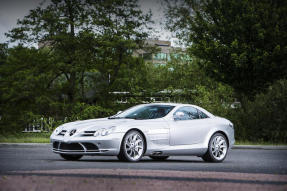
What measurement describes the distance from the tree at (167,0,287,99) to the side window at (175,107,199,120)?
15434mm

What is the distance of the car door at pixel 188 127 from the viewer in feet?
41.3

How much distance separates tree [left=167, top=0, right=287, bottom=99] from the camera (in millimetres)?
28484

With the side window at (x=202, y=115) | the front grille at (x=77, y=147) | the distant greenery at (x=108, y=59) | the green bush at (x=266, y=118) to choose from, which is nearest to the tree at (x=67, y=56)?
the distant greenery at (x=108, y=59)

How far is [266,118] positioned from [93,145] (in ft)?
45.5

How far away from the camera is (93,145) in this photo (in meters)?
11.6

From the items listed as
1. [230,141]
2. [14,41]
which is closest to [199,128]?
[230,141]

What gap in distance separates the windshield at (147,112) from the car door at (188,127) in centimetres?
30

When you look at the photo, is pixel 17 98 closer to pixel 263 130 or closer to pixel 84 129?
pixel 263 130

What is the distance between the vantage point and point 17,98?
103 feet

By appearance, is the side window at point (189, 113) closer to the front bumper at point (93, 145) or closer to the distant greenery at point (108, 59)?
the front bumper at point (93, 145)

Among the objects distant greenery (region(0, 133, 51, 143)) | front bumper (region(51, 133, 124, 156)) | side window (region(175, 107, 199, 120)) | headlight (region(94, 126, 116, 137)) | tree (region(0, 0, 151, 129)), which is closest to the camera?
front bumper (region(51, 133, 124, 156))

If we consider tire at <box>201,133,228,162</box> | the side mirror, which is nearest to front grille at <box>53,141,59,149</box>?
the side mirror

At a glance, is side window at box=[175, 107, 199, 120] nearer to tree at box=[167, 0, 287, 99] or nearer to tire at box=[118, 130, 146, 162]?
tire at box=[118, 130, 146, 162]

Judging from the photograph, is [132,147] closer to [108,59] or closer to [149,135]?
[149,135]
